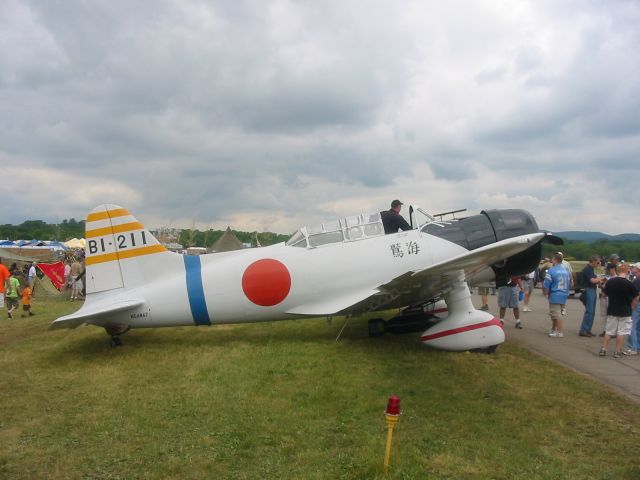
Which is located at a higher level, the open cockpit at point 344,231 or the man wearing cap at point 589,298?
the open cockpit at point 344,231

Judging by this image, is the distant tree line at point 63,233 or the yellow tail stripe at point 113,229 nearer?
the yellow tail stripe at point 113,229

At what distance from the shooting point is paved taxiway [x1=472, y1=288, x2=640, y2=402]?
591 centimetres

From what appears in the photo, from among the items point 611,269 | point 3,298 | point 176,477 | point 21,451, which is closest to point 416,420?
point 176,477

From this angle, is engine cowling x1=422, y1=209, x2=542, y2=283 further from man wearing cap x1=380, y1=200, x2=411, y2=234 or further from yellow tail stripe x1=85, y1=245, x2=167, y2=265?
yellow tail stripe x1=85, y1=245, x2=167, y2=265

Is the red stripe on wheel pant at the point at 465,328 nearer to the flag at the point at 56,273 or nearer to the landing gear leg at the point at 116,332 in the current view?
the landing gear leg at the point at 116,332

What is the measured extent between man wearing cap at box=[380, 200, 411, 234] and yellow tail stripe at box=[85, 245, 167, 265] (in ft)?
13.1

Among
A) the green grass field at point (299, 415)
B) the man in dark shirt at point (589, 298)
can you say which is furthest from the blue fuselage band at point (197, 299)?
the man in dark shirt at point (589, 298)

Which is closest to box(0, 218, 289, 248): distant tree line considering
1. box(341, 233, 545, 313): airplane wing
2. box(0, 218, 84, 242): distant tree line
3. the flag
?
box(0, 218, 84, 242): distant tree line

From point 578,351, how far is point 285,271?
536 cm

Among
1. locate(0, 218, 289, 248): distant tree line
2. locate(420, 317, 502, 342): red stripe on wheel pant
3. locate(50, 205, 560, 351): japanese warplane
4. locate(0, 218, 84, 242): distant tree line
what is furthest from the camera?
locate(0, 218, 84, 242): distant tree line

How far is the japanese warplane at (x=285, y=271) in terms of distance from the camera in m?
7.17

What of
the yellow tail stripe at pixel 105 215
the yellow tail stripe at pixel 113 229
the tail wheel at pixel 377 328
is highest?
the yellow tail stripe at pixel 105 215

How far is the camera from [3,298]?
441 inches

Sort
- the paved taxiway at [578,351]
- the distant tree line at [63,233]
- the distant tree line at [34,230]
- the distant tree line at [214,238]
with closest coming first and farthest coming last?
the paved taxiway at [578,351]
the distant tree line at [214,238]
the distant tree line at [63,233]
the distant tree line at [34,230]
